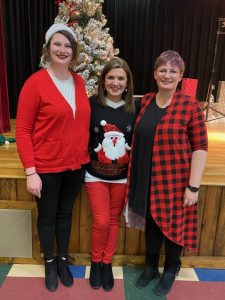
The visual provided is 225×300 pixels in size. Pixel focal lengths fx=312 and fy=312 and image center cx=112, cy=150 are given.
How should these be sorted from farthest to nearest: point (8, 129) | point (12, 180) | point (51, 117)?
point (8, 129) < point (12, 180) < point (51, 117)

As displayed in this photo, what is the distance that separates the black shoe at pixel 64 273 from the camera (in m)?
1.78

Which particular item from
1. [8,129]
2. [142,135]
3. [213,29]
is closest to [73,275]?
[142,135]

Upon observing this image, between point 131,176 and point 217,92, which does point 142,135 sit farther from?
point 217,92

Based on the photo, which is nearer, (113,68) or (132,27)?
(113,68)

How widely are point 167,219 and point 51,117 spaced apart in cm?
77

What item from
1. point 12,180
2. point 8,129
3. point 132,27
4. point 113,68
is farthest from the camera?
point 132,27

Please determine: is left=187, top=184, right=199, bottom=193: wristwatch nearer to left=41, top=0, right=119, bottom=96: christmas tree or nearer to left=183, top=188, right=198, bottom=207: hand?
left=183, top=188, right=198, bottom=207: hand

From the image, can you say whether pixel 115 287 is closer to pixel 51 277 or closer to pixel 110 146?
pixel 51 277

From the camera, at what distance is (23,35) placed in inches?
170

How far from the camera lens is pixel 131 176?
162cm

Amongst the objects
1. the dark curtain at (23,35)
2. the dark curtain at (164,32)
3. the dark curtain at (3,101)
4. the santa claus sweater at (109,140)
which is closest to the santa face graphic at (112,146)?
the santa claus sweater at (109,140)

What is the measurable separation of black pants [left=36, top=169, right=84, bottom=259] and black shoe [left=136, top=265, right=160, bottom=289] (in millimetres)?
464

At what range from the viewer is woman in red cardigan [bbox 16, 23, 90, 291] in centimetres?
142

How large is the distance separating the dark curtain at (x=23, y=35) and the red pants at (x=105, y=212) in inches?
126
